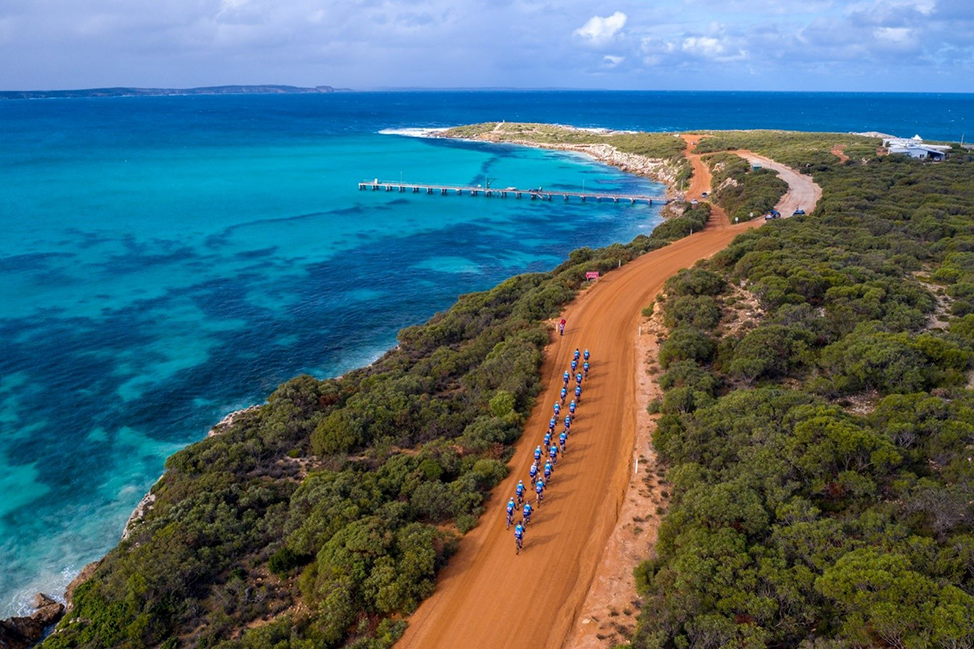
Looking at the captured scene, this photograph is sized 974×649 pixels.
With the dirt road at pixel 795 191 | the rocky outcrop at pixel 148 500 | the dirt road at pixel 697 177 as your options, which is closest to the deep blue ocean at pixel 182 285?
the rocky outcrop at pixel 148 500

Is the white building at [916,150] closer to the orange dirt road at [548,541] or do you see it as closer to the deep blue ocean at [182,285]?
the deep blue ocean at [182,285]

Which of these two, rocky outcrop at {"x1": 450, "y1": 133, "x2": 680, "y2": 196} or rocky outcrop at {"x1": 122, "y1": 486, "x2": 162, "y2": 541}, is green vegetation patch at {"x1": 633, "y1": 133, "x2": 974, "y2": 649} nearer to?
rocky outcrop at {"x1": 122, "y1": 486, "x2": 162, "y2": 541}

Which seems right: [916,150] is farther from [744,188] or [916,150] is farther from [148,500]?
[148,500]

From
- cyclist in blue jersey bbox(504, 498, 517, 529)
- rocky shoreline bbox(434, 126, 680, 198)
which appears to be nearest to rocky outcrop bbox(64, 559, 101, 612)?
cyclist in blue jersey bbox(504, 498, 517, 529)

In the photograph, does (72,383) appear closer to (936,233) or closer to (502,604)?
(502,604)

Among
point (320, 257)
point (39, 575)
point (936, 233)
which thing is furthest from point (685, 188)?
point (39, 575)

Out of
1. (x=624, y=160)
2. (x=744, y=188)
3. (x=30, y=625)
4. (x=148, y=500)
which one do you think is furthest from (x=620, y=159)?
(x=30, y=625)

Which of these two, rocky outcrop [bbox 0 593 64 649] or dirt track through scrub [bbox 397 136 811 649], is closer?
dirt track through scrub [bbox 397 136 811 649]

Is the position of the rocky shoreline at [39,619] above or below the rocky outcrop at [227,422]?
below
